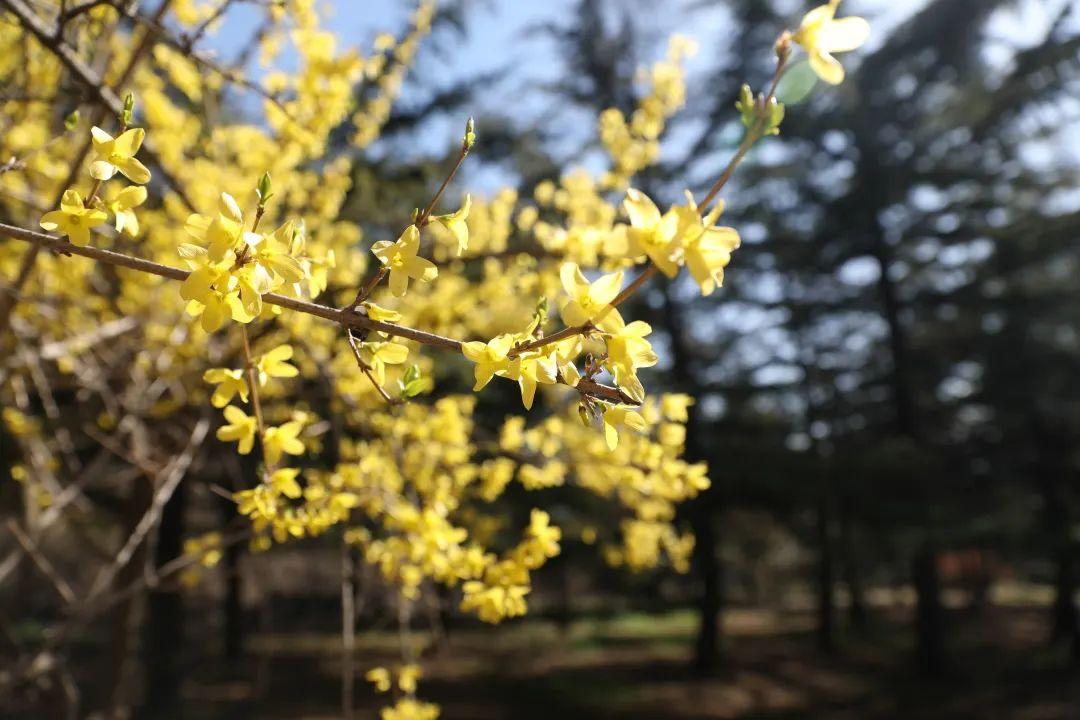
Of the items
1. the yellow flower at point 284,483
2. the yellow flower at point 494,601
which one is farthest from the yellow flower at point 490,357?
the yellow flower at point 494,601

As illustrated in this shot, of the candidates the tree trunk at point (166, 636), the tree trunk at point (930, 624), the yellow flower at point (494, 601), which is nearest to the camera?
the yellow flower at point (494, 601)

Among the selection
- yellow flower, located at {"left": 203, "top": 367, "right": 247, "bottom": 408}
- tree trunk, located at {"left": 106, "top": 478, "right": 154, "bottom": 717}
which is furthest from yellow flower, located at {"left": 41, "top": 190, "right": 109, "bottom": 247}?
tree trunk, located at {"left": 106, "top": 478, "right": 154, "bottom": 717}

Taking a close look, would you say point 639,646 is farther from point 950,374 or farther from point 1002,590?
point 1002,590

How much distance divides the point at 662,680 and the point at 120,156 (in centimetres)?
969

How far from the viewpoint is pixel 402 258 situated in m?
0.84

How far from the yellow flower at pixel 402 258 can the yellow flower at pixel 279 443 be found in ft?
1.57

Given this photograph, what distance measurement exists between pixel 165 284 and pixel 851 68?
9.31 metres

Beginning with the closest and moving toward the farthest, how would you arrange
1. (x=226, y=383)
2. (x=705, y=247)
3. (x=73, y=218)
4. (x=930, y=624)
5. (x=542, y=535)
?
1. (x=705, y=247)
2. (x=73, y=218)
3. (x=226, y=383)
4. (x=542, y=535)
5. (x=930, y=624)

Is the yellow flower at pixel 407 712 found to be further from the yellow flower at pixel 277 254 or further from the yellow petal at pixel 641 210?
the yellow petal at pixel 641 210

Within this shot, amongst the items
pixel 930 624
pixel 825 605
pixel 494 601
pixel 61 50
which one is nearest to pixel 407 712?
pixel 494 601

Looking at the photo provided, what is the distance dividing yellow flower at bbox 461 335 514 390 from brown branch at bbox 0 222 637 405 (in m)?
0.03

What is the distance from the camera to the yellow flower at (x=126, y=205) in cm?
89

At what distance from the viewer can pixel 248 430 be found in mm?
1229

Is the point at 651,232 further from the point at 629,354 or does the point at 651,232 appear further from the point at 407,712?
the point at 407,712
